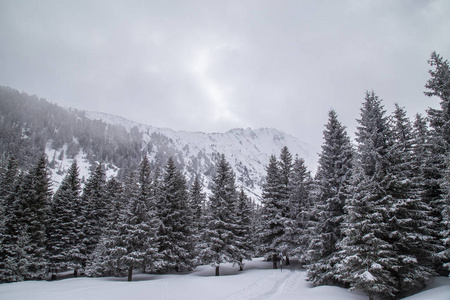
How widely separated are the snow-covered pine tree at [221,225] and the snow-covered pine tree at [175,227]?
291cm

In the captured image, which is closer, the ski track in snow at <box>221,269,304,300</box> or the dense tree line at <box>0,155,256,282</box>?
the ski track in snow at <box>221,269,304,300</box>

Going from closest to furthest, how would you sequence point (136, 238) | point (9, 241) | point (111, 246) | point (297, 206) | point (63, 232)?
point (136, 238) → point (111, 246) → point (9, 241) → point (297, 206) → point (63, 232)

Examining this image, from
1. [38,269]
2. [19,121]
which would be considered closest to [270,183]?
[38,269]

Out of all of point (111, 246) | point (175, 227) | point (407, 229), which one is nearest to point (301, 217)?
point (407, 229)

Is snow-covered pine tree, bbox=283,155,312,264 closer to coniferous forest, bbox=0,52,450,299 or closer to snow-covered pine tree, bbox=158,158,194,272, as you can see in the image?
coniferous forest, bbox=0,52,450,299

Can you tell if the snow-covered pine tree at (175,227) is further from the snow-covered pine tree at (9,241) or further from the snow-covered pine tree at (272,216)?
the snow-covered pine tree at (9,241)

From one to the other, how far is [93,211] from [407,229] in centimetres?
3323

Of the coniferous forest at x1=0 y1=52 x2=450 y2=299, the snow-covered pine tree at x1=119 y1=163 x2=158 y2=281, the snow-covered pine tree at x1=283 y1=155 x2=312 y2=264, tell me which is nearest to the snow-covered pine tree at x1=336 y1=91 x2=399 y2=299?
the coniferous forest at x1=0 y1=52 x2=450 y2=299

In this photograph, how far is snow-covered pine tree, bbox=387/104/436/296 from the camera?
1311cm

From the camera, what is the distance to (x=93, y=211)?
31062 millimetres

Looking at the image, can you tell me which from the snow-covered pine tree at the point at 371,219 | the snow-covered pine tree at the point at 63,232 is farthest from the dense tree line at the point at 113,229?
the snow-covered pine tree at the point at 371,219

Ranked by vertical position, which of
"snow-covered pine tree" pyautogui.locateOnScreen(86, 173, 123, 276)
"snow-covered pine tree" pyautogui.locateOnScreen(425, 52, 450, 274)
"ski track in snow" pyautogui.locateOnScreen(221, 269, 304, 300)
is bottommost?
"ski track in snow" pyautogui.locateOnScreen(221, 269, 304, 300)

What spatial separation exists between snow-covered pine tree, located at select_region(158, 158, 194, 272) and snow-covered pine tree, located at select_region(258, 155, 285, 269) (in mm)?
8935

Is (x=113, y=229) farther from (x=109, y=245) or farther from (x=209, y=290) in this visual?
(x=209, y=290)
